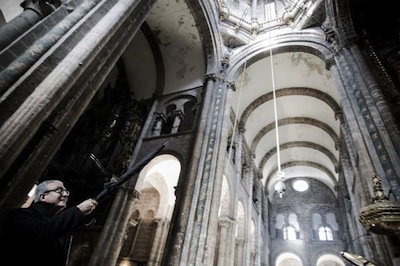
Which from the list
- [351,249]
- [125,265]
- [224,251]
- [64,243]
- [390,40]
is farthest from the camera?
[351,249]

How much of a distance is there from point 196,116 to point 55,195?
785 centimetres

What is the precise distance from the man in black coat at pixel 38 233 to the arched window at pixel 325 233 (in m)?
20.3

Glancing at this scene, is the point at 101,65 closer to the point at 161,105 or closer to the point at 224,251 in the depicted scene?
the point at 161,105

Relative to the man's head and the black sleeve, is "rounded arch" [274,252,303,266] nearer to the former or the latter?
the man's head

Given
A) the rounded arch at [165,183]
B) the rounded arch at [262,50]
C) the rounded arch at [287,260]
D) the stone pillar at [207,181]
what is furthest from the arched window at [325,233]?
the stone pillar at [207,181]

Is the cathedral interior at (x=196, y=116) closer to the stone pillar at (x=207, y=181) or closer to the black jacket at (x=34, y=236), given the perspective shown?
the stone pillar at (x=207, y=181)

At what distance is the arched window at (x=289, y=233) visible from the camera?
19.0 m

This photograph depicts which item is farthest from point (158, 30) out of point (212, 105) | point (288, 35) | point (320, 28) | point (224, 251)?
point (224, 251)

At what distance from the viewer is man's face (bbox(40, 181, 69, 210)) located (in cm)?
204

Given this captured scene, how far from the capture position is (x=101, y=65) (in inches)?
188

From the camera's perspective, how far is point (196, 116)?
9758 millimetres

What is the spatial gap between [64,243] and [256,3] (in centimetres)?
1469

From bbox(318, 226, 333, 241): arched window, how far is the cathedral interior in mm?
80

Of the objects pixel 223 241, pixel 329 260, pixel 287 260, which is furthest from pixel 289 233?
pixel 223 241
